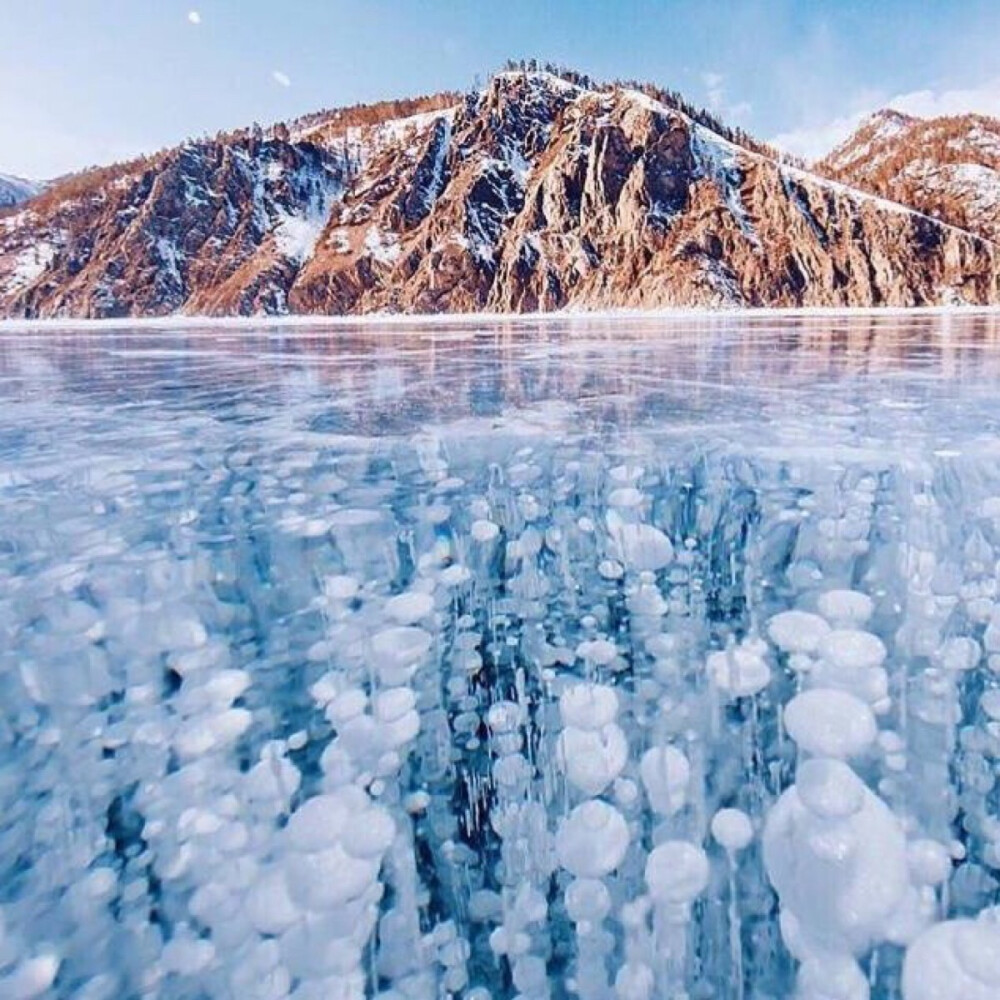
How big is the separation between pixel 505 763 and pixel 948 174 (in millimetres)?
95317

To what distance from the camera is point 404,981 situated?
52.0 inches

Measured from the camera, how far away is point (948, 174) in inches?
2896

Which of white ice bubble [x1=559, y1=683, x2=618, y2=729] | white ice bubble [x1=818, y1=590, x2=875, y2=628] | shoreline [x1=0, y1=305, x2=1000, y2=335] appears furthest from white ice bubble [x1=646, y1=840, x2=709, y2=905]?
shoreline [x1=0, y1=305, x2=1000, y2=335]

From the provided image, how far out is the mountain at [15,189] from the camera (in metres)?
139

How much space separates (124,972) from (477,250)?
65.6 m

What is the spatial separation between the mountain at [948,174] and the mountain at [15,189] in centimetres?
15809

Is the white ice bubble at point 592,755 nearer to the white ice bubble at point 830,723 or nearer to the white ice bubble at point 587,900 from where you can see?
the white ice bubble at point 587,900

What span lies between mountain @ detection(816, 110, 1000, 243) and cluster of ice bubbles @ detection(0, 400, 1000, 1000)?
74697 mm

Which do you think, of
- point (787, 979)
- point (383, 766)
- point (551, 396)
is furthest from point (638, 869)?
point (551, 396)

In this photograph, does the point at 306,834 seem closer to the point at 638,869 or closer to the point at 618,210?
the point at 638,869

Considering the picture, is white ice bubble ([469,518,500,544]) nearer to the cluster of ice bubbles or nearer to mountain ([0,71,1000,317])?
the cluster of ice bubbles

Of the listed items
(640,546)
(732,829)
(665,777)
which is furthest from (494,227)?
(732,829)

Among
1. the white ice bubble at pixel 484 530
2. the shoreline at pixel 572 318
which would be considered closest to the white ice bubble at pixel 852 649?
the white ice bubble at pixel 484 530

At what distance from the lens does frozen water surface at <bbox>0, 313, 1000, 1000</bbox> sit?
1352 mm
